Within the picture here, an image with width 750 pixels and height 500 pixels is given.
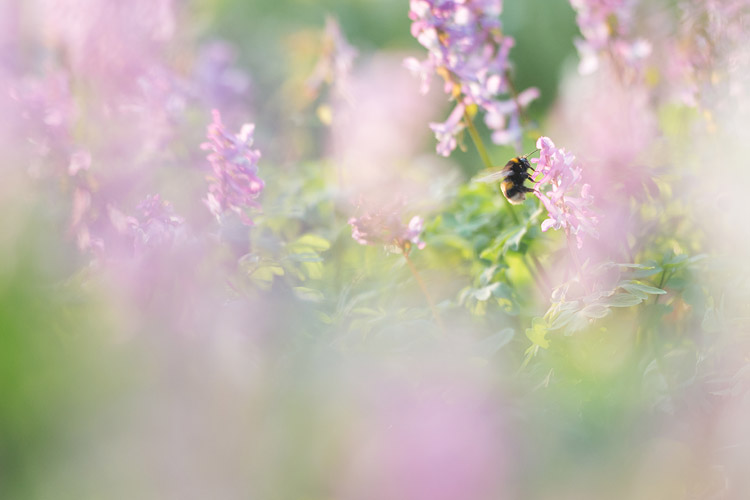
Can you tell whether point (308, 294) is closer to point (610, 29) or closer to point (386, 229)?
point (386, 229)

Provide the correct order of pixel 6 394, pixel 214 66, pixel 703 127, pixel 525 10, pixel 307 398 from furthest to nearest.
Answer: pixel 525 10, pixel 214 66, pixel 703 127, pixel 307 398, pixel 6 394

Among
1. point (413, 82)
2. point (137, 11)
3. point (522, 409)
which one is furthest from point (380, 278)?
point (413, 82)

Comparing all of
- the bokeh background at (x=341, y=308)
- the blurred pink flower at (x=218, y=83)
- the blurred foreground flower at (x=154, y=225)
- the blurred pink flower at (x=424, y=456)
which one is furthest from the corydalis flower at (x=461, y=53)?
the blurred pink flower at (x=218, y=83)

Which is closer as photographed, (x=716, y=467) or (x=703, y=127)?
(x=716, y=467)

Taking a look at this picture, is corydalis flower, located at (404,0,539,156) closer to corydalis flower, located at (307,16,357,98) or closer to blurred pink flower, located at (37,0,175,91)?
corydalis flower, located at (307,16,357,98)

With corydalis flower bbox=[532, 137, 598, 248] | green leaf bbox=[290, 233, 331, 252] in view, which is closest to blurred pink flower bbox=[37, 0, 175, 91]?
green leaf bbox=[290, 233, 331, 252]

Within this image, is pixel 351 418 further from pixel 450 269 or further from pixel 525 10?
pixel 525 10

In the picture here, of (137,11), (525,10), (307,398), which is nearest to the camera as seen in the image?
(307,398)

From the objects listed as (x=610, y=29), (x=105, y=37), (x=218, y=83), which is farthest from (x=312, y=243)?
(x=218, y=83)
